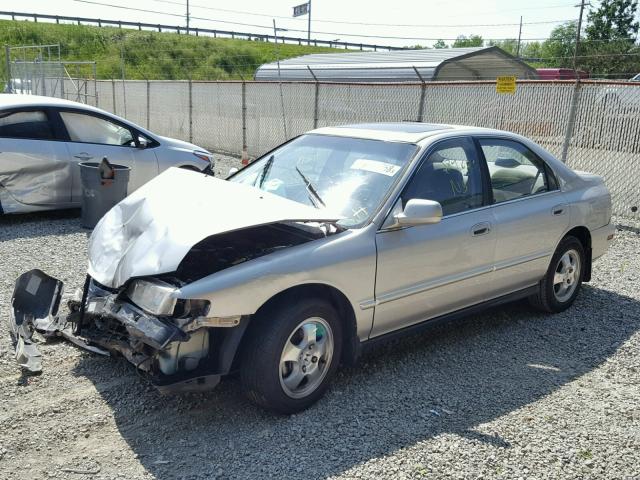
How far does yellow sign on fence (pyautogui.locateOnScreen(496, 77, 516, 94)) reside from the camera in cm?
1004

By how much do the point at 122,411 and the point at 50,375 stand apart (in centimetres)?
72

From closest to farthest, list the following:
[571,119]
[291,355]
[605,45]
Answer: [291,355], [571,119], [605,45]

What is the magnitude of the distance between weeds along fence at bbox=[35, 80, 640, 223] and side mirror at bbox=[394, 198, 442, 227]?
6.06 metres

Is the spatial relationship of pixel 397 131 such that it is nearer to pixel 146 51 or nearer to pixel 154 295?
pixel 154 295

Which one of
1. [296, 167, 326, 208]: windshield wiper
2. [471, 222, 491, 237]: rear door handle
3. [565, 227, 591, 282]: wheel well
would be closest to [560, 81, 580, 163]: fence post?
[565, 227, 591, 282]: wheel well

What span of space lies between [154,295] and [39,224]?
5.69 metres

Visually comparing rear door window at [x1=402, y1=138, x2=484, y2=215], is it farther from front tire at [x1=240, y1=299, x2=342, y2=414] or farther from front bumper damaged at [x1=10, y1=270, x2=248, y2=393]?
front bumper damaged at [x1=10, y1=270, x2=248, y2=393]

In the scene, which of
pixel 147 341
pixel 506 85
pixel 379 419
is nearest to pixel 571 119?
pixel 506 85

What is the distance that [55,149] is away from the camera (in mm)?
8258

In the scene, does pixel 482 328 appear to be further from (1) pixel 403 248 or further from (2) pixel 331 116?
(2) pixel 331 116

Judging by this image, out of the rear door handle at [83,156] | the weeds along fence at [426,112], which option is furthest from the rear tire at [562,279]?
the rear door handle at [83,156]

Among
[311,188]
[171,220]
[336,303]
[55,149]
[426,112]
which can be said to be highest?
[426,112]

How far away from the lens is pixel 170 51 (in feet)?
134

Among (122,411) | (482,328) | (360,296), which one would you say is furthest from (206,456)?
(482,328)
